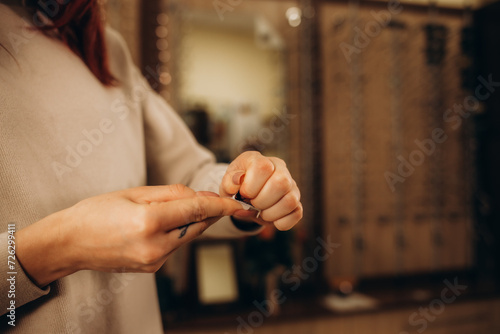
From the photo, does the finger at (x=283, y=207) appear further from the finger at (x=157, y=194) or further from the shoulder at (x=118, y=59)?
the shoulder at (x=118, y=59)

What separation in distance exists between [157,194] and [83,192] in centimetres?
17

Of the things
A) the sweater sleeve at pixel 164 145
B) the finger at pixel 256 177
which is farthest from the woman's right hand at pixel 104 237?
the sweater sleeve at pixel 164 145

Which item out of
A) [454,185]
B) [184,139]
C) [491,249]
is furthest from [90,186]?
[491,249]

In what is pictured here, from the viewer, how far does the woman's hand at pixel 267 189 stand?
1.51 feet

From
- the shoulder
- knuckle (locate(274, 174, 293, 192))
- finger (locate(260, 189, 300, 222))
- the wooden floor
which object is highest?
the shoulder

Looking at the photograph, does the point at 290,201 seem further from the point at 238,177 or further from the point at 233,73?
the point at 233,73

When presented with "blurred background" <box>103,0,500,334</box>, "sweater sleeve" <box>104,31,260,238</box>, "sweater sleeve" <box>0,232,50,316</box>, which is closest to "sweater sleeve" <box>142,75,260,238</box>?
"sweater sleeve" <box>104,31,260,238</box>

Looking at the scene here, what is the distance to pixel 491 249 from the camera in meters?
2.26

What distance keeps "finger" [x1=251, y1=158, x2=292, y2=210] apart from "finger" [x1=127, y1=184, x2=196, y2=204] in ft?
0.35

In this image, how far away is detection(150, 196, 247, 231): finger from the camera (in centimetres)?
35

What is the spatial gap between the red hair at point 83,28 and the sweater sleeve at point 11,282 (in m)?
0.34

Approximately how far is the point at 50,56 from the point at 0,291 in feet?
1.19

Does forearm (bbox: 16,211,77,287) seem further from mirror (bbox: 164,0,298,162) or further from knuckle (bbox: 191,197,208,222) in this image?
mirror (bbox: 164,0,298,162)

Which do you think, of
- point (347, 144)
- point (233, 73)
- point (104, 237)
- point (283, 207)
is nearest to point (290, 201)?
point (283, 207)
